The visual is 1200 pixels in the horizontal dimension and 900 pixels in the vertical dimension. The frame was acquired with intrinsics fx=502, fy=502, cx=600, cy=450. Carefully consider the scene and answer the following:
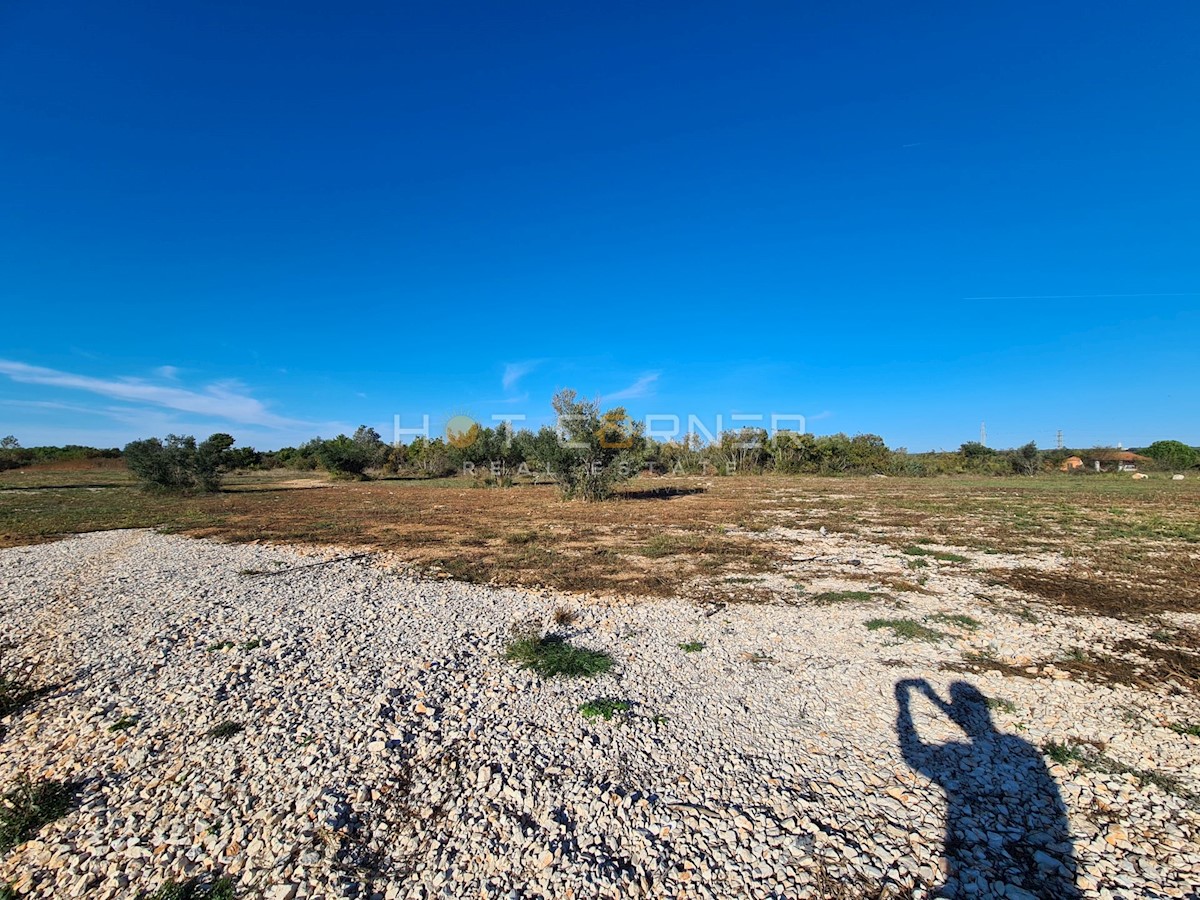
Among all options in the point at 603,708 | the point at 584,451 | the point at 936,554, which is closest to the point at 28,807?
the point at 603,708

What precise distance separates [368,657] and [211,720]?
5.10ft

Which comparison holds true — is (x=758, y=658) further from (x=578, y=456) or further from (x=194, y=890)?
(x=578, y=456)

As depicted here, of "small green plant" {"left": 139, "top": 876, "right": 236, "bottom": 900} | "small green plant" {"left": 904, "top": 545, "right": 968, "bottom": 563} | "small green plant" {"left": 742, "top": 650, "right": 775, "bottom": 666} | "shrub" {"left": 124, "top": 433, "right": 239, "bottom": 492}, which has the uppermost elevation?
"shrub" {"left": 124, "top": 433, "right": 239, "bottom": 492}

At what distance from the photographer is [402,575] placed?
9641 millimetres

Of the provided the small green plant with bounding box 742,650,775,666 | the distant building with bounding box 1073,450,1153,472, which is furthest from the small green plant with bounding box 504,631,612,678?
the distant building with bounding box 1073,450,1153,472

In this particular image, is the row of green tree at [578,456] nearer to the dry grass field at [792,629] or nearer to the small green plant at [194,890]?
the dry grass field at [792,629]

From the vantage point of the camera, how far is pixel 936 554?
36.5ft

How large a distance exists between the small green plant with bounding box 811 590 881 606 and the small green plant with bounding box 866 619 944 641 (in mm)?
903

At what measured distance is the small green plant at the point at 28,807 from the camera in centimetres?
316

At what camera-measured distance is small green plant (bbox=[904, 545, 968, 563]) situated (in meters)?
10.6

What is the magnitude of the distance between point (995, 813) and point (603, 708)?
2.92 metres

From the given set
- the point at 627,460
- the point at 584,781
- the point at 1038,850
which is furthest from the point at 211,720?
the point at 627,460

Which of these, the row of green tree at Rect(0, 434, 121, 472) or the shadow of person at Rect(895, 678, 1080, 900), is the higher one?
the row of green tree at Rect(0, 434, 121, 472)

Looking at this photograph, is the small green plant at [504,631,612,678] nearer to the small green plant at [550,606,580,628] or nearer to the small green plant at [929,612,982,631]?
the small green plant at [550,606,580,628]
